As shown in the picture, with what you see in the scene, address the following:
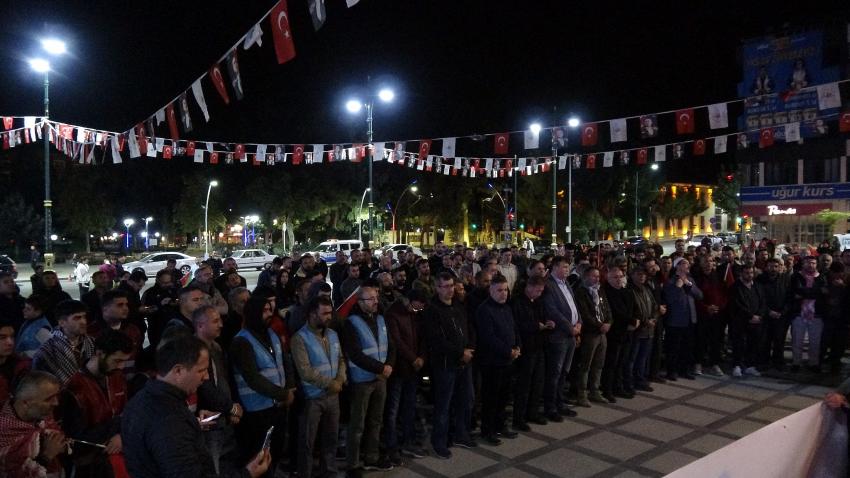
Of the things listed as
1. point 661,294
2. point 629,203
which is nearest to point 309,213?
point 629,203

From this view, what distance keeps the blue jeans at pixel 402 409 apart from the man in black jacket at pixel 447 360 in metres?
0.25

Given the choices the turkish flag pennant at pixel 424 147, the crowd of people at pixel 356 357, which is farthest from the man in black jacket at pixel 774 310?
the turkish flag pennant at pixel 424 147

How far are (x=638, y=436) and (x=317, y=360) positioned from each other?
379cm

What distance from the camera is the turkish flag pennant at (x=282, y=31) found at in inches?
311

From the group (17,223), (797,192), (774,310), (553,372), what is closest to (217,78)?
(553,372)

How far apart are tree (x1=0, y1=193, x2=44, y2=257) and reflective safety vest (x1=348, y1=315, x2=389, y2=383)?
50219mm

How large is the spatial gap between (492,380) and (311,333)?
2319mm

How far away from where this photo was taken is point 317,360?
5059 mm

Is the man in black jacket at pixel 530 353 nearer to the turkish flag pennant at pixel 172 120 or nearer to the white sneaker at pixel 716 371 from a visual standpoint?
the white sneaker at pixel 716 371

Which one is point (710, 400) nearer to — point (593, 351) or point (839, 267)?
point (593, 351)

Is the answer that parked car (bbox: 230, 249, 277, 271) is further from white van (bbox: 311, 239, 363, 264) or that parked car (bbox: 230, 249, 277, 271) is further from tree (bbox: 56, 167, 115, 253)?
tree (bbox: 56, 167, 115, 253)

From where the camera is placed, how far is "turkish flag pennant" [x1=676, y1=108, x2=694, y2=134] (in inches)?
661

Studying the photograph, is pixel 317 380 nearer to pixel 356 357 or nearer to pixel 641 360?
pixel 356 357

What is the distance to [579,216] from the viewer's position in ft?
174
